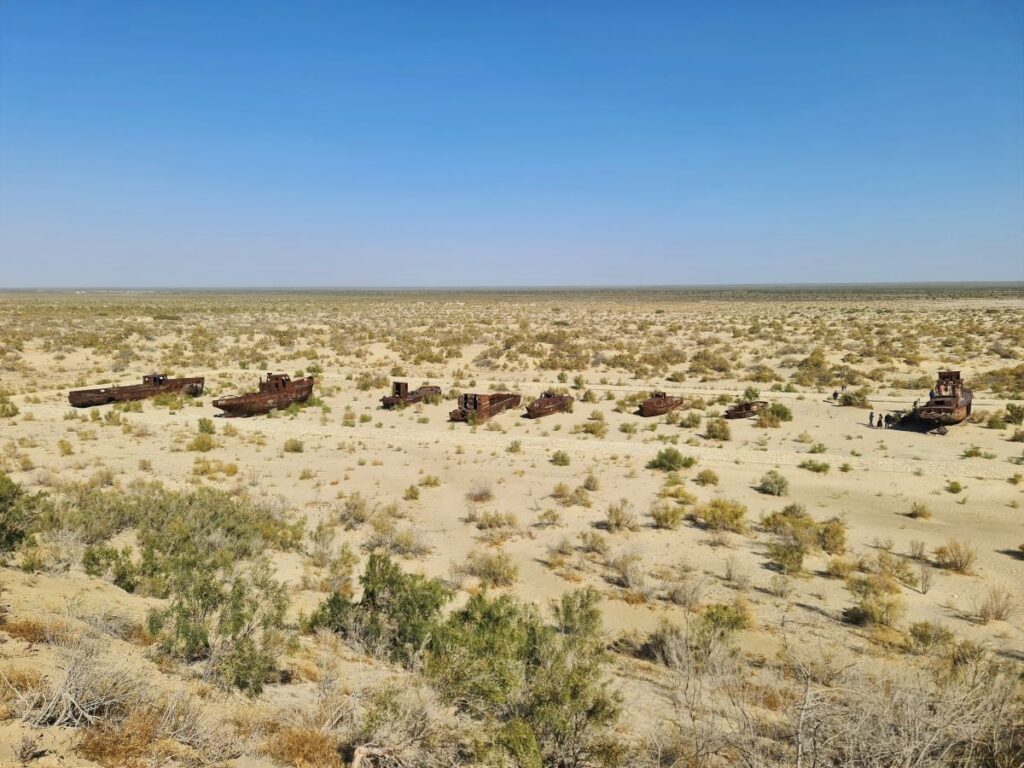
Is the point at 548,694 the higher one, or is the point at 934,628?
the point at 548,694

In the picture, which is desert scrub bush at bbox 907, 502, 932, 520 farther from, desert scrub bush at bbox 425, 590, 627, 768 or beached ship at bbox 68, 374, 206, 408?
beached ship at bbox 68, 374, 206, 408

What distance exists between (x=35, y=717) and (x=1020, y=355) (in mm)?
45757

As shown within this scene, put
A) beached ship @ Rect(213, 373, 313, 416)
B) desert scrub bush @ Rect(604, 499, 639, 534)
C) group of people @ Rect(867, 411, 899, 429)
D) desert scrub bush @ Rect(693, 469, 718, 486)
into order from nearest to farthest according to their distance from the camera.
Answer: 1. desert scrub bush @ Rect(604, 499, 639, 534)
2. desert scrub bush @ Rect(693, 469, 718, 486)
3. group of people @ Rect(867, 411, 899, 429)
4. beached ship @ Rect(213, 373, 313, 416)

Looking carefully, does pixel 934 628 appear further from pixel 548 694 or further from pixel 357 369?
pixel 357 369

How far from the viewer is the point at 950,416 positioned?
63.9 ft

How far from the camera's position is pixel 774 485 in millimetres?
14562

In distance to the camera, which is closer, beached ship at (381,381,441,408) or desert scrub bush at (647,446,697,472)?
desert scrub bush at (647,446,697,472)

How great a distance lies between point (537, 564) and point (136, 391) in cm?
2183

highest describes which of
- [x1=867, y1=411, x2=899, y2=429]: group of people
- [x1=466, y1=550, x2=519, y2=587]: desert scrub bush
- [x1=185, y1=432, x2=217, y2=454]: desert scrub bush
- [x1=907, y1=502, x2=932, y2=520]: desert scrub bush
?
[x1=867, y1=411, x2=899, y2=429]: group of people

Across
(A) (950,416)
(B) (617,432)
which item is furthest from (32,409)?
(A) (950,416)

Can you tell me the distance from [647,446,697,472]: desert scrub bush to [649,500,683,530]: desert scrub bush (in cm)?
331

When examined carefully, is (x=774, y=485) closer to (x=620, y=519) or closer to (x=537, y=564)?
(x=620, y=519)

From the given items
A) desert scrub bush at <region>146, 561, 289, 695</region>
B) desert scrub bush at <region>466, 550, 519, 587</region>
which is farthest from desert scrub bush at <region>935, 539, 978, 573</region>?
desert scrub bush at <region>146, 561, 289, 695</region>

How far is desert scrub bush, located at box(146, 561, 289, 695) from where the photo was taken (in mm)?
6020
